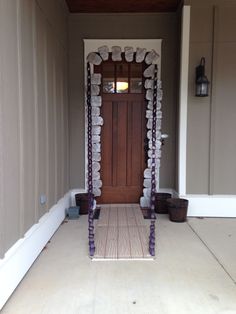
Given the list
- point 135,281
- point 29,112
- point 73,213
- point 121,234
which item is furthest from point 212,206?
point 29,112

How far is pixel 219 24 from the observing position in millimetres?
4059

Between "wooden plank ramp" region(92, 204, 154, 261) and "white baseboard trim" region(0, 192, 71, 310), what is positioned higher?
"white baseboard trim" region(0, 192, 71, 310)

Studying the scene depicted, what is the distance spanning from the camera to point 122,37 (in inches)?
181

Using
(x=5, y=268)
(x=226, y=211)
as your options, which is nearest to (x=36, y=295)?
(x=5, y=268)

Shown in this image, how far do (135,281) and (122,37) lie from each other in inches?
142

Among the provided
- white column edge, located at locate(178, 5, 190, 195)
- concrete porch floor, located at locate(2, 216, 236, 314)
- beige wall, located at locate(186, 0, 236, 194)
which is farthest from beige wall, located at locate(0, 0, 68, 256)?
beige wall, located at locate(186, 0, 236, 194)

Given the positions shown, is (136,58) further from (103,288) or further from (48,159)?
(103,288)

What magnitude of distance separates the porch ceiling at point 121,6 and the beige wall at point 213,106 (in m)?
0.44

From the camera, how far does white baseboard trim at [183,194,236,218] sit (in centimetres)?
420

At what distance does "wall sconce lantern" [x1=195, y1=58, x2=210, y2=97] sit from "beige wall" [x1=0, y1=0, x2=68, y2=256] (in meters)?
1.87

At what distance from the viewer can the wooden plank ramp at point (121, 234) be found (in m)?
2.85

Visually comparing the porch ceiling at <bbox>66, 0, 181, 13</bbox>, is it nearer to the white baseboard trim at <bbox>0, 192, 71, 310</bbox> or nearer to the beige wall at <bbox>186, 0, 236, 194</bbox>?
the beige wall at <bbox>186, 0, 236, 194</bbox>

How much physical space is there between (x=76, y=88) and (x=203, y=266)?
3.23 meters

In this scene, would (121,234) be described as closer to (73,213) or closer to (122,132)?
(73,213)
